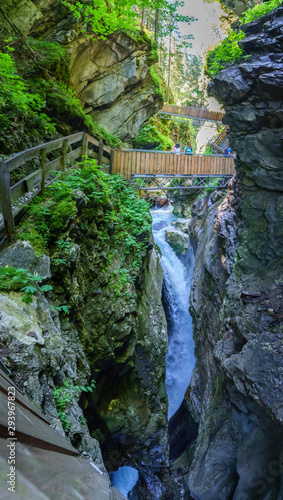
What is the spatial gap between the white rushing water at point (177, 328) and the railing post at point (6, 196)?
1149 centimetres

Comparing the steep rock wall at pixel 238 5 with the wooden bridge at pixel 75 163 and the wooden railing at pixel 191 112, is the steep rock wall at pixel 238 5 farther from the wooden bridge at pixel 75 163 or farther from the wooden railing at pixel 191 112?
the wooden bridge at pixel 75 163

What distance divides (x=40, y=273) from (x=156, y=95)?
1727cm

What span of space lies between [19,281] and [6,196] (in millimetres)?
1384

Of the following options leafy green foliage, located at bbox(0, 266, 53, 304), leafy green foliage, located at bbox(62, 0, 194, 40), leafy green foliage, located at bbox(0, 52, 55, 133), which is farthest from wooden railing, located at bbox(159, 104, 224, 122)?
leafy green foliage, located at bbox(0, 266, 53, 304)

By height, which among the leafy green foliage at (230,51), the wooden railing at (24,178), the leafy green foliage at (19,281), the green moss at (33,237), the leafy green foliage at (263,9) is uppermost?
the leafy green foliage at (263,9)

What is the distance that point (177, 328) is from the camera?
14.6 metres

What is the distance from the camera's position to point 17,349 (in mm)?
2869

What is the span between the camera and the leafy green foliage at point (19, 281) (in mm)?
3404

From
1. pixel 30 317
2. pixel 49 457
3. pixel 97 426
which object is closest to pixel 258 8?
pixel 30 317

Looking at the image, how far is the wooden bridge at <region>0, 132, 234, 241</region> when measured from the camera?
4141 mm

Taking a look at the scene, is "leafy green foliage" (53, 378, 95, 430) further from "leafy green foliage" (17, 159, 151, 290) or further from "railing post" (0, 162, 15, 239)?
"railing post" (0, 162, 15, 239)

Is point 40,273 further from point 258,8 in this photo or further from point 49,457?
point 258,8

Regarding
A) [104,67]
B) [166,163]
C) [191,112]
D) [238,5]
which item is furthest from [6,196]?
[191,112]

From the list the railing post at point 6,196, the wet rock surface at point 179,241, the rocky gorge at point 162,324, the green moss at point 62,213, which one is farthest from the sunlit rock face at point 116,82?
the railing post at point 6,196
